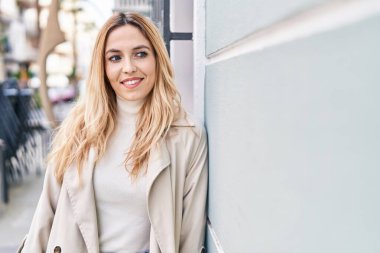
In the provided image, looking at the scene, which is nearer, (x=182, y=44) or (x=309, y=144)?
(x=309, y=144)

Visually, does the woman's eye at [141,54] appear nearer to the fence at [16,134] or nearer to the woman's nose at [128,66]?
the woman's nose at [128,66]

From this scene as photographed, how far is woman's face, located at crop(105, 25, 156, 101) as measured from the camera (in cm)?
161

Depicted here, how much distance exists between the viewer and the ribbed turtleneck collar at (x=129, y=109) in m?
1.70

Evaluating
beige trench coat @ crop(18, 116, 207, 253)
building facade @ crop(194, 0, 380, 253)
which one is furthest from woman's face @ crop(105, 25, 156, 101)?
building facade @ crop(194, 0, 380, 253)

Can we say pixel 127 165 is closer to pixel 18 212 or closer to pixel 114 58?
pixel 114 58

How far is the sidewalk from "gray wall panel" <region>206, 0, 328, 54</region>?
8.11ft

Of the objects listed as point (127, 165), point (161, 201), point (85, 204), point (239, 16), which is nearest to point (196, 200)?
point (161, 201)

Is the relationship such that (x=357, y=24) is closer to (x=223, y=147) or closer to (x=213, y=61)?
(x=223, y=147)

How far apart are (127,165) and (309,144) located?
1.15 m

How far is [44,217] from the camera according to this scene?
1639mm

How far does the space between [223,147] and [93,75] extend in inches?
29.6

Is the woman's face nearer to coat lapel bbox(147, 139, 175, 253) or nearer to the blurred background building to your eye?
coat lapel bbox(147, 139, 175, 253)

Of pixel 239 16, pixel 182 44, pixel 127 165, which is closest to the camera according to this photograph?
pixel 239 16

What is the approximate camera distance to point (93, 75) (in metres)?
1.69
